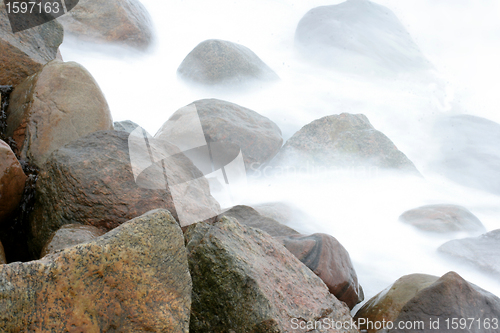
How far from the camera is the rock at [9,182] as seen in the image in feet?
8.05

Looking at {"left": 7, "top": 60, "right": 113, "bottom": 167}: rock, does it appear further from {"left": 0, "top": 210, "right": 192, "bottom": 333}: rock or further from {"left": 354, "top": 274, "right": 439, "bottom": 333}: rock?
{"left": 354, "top": 274, "right": 439, "bottom": 333}: rock

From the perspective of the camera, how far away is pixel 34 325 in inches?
56.3

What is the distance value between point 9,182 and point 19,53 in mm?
1608

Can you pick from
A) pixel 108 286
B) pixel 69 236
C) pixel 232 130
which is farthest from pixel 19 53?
pixel 232 130

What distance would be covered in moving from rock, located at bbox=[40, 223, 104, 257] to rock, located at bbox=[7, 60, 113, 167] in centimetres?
92

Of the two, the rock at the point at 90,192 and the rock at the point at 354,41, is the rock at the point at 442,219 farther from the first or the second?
the rock at the point at 354,41

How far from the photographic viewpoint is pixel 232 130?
19.9 ft

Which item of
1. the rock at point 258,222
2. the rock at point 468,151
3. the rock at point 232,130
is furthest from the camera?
the rock at point 468,151

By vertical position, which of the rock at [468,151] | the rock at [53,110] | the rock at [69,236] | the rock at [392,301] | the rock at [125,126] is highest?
the rock at [53,110]

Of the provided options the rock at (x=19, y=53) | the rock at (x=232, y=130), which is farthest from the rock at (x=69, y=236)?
the rock at (x=232, y=130)

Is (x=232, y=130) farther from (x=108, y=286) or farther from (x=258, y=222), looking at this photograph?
(x=108, y=286)

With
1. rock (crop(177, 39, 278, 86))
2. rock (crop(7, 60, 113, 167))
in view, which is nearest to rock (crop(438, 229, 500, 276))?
rock (crop(7, 60, 113, 167))

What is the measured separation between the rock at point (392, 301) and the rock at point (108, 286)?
1.67 m

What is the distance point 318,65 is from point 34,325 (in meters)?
11.2
